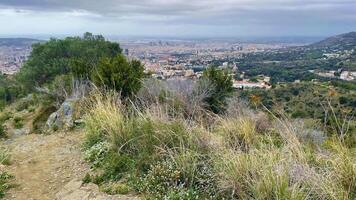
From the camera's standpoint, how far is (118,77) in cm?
941

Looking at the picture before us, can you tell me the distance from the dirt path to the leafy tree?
40.0 ft

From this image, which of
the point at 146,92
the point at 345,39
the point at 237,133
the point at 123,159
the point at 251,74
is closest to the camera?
the point at 123,159

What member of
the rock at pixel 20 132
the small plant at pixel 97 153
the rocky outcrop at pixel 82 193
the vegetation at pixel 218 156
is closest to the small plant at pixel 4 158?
the vegetation at pixel 218 156

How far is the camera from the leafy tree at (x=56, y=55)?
19605mm

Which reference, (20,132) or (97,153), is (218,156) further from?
(20,132)

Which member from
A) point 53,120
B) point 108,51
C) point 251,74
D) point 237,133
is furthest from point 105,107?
point 251,74

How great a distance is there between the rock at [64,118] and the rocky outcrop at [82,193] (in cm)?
355

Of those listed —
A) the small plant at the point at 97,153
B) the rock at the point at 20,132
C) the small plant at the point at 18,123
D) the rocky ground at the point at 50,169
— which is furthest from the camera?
the small plant at the point at 18,123

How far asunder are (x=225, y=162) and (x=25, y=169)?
3.12 meters

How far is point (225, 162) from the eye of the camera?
13.3ft

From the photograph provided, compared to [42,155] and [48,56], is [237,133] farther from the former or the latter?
[48,56]

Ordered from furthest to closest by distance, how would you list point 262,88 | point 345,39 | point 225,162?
1. point 345,39
2. point 262,88
3. point 225,162

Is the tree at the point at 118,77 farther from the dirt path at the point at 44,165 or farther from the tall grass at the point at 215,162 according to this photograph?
the tall grass at the point at 215,162

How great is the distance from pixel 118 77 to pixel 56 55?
12721 mm
